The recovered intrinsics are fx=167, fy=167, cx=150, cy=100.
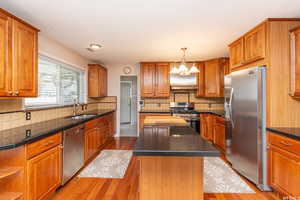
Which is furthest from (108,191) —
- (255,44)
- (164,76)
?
(164,76)

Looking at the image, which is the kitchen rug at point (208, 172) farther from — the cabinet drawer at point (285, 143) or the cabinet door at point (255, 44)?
the cabinet door at point (255, 44)

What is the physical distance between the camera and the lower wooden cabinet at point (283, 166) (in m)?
1.83

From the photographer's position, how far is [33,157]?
5.82ft

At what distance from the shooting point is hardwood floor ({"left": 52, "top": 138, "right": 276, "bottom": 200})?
2152 mm

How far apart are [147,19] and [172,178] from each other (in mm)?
1932

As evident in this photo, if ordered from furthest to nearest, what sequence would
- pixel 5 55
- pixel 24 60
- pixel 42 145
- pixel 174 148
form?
pixel 24 60 → pixel 42 145 → pixel 5 55 → pixel 174 148

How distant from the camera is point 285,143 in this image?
1.97m

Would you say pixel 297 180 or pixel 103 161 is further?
pixel 103 161

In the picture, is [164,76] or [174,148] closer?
[174,148]

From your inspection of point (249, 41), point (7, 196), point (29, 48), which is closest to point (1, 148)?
point (7, 196)

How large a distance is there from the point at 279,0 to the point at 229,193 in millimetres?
2398

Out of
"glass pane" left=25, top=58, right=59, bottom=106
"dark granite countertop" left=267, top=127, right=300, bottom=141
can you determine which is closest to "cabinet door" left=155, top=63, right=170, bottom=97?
"glass pane" left=25, top=58, right=59, bottom=106

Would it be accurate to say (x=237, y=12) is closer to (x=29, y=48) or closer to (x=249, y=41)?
(x=249, y=41)

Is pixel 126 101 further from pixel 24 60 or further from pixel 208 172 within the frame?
pixel 24 60
